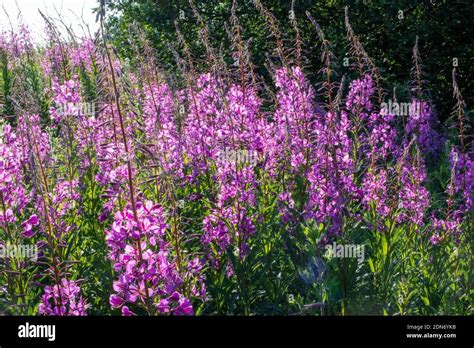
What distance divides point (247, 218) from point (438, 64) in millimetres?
5589

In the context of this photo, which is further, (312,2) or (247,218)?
(312,2)

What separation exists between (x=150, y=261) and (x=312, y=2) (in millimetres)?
6848

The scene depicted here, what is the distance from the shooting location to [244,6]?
9.17 meters

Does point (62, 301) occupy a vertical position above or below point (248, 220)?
below

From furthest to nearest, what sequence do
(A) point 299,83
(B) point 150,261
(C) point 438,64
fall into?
(C) point 438,64 < (A) point 299,83 < (B) point 150,261

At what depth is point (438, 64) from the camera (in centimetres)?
840

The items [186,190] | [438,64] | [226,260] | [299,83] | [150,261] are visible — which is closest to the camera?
[150,261]

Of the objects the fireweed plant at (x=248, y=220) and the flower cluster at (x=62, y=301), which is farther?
the fireweed plant at (x=248, y=220)

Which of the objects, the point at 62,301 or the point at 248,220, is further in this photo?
the point at 248,220

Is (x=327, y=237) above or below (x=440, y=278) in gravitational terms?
above

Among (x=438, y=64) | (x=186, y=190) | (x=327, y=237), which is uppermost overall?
(x=438, y=64)

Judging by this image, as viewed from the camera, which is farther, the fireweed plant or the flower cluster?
the fireweed plant
